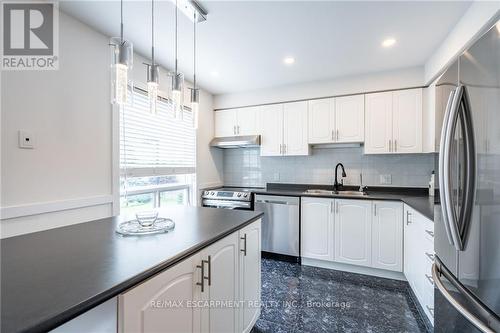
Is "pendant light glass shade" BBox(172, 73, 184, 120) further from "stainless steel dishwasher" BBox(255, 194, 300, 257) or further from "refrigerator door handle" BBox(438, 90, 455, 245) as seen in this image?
"stainless steel dishwasher" BBox(255, 194, 300, 257)

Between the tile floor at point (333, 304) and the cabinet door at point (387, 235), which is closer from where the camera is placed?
the tile floor at point (333, 304)

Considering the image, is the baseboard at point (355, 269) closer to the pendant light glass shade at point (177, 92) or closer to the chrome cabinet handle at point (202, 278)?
the chrome cabinet handle at point (202, 278)

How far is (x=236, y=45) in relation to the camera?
7.57ft

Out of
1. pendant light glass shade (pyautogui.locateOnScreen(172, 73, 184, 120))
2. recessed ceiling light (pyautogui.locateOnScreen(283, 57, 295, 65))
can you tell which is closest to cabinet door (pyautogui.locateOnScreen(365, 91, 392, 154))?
recessed ceiling light (pyautogui.locateOnScreen(283, 57, 295, 65))

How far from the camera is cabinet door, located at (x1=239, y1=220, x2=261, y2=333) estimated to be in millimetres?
1548

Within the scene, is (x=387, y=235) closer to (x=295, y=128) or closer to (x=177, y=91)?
(x=295, y=128)

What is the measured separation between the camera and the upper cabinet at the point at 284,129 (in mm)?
3318

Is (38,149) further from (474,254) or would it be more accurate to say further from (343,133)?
(343,133)

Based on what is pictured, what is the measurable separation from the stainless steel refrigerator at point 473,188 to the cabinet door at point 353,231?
1596 millimetres

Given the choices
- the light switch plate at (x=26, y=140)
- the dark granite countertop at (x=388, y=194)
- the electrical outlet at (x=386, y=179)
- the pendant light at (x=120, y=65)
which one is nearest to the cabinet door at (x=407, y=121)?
the electrical outlet at (x=386, y=179)

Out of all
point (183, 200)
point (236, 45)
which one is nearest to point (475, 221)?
point (236, 45)

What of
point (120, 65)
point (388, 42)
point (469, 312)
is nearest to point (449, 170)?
point (469, 312)

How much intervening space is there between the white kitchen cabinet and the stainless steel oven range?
1823 mm

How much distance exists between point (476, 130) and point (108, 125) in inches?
101
